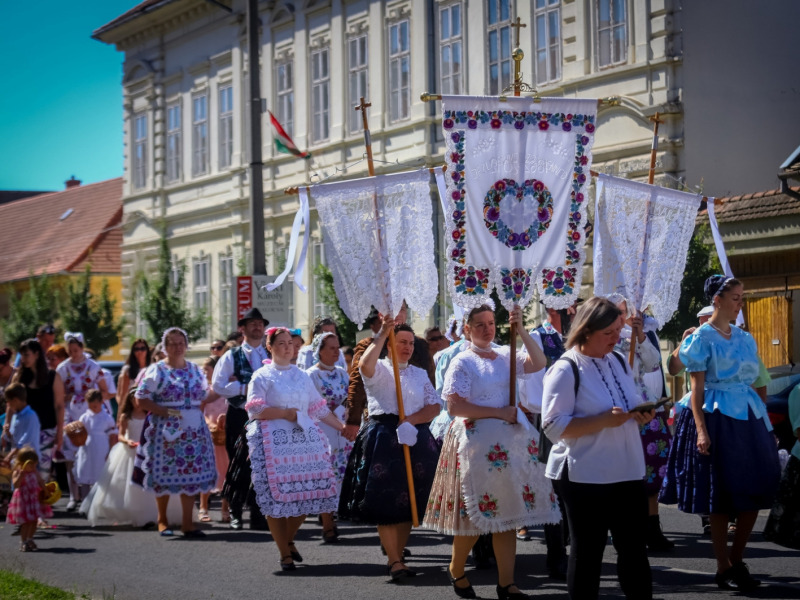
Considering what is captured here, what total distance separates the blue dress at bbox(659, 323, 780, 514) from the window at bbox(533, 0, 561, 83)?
15073mm

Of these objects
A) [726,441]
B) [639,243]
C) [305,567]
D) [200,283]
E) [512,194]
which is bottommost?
[305,567]

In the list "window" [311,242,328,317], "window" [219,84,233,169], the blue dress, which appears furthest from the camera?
"window" [219,84,233,169]

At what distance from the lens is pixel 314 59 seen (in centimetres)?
2933

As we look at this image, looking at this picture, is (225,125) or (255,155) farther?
(225,125)

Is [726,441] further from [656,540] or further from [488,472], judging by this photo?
[656,540]

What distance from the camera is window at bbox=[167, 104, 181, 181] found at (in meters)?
34.0

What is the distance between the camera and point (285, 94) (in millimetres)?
30266

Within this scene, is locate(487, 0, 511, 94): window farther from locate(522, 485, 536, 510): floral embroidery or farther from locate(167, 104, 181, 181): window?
locate(522, 485, 536, 510): floral embroidery

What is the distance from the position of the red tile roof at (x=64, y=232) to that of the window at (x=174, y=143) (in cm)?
857

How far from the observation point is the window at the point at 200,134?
3275 cm

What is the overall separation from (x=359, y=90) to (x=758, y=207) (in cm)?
1096

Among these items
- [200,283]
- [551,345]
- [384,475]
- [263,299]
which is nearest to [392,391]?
[384,475]

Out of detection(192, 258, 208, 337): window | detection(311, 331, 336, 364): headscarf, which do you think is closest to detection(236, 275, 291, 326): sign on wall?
detection(311, 331, 336, 364): headscarf

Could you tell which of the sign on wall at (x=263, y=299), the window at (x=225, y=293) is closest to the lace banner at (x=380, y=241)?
the sign on wall at (x=263, y=299)
